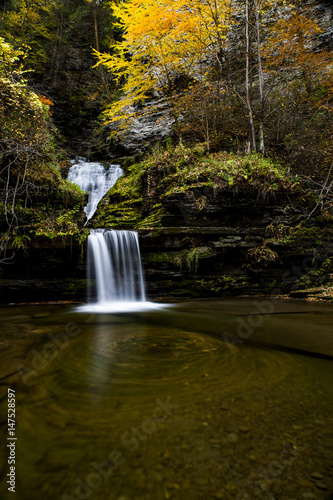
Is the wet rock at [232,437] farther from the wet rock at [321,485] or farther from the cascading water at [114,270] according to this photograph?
the cascading water at [114,270]

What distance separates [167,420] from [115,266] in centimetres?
602

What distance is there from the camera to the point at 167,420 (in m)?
1.53

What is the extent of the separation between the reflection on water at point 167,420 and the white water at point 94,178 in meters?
9.54

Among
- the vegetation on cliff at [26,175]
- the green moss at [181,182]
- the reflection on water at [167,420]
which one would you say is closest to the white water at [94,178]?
the green moss at [181,182]

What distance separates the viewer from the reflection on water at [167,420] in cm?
106

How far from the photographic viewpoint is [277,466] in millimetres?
1118

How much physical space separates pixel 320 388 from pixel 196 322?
271 centimetres

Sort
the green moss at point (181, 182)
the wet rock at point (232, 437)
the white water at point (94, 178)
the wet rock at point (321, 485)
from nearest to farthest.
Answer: the wet rock at point (321, 485)
the wet rock at point (232, 437)
the green moss at point (181, 182)
the white water at point (94, 178)

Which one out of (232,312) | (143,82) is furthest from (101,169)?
(232,312)

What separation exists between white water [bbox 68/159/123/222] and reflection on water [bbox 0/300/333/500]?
954 centimetres

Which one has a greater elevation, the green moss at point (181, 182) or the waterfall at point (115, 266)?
the green moss at point (181, 182)

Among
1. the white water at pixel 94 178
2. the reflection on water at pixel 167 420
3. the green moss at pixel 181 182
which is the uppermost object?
the white water at pixel 94 178

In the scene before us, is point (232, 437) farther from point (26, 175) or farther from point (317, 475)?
point (26, 175)

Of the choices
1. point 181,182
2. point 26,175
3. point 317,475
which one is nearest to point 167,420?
point 317,475
